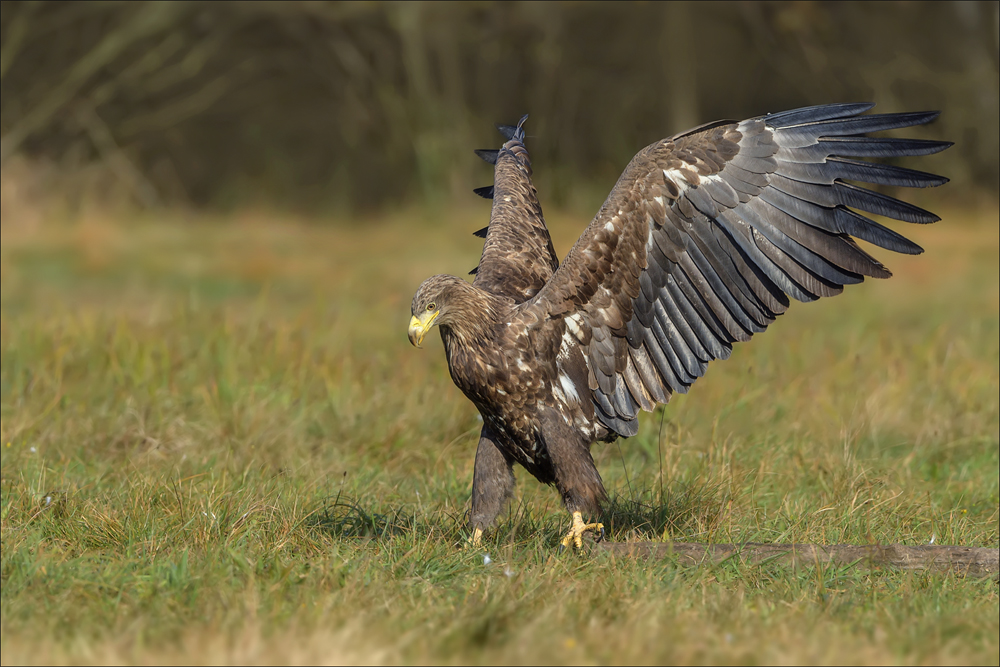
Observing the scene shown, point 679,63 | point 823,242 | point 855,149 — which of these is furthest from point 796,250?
point 679,63

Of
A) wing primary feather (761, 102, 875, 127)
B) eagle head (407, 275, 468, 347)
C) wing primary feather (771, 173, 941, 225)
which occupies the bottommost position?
eagle head (407, 275, 468, 347)

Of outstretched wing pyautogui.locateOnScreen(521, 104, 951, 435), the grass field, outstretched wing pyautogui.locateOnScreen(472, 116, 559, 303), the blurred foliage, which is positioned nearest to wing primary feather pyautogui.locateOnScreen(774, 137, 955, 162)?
outstretched wing pyautogui.locateOnScreen(521, 104, 951, 435)

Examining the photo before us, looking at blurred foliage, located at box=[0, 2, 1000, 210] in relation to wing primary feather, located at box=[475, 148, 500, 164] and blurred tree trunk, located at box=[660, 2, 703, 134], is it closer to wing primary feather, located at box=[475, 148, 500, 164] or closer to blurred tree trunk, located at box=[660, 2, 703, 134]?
blurred tree trunk, located at box=[660, 2, 703, 134]

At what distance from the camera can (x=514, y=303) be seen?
15.1 feet

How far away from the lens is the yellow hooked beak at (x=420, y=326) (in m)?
4.14

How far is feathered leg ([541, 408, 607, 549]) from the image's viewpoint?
168 inches

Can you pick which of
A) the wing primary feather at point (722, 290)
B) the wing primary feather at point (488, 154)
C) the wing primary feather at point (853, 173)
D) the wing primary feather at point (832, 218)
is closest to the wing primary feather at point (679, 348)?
the wing primary feather at point (722, 290)

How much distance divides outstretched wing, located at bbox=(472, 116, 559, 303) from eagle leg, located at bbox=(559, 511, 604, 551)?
0.94 meters

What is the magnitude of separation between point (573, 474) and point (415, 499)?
1.03 meters

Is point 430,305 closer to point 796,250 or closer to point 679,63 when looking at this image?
point 796,250

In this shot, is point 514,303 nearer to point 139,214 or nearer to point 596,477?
point 596,477

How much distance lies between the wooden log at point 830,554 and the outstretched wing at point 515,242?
1.17m

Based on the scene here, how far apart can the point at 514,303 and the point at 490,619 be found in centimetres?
157

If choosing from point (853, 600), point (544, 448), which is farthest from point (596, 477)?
point (853, 600)
